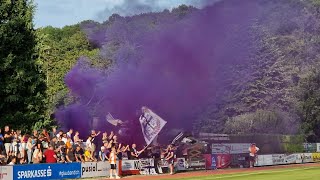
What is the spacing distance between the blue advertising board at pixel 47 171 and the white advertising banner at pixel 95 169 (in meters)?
0.39

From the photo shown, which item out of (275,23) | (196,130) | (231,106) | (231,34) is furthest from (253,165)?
(275,23)

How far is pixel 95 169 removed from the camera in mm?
30219

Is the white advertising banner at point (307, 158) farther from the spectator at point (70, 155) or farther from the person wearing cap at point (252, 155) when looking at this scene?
the spectator at point (70, 155)

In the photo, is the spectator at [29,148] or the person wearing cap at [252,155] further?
the person wearing cap at [252,155]

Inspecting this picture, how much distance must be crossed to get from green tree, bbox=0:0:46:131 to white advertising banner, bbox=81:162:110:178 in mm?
7512

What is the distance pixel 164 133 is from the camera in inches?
1592

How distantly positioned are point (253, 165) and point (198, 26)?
1208 cm

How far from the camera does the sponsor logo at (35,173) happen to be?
25453 mm

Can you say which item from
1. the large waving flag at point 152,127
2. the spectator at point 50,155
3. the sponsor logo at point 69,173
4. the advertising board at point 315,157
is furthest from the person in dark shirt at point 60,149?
the advertising board at point 315,157

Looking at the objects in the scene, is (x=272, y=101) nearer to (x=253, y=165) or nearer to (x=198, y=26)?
(x=253, y=165)

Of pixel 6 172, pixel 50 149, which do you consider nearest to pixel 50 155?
pixel 50 149

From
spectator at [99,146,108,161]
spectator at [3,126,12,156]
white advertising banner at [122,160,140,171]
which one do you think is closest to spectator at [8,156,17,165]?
spectator at [3,126,12,156]

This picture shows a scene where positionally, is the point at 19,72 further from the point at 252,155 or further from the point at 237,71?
the point at 237,71

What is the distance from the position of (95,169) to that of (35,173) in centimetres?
472
